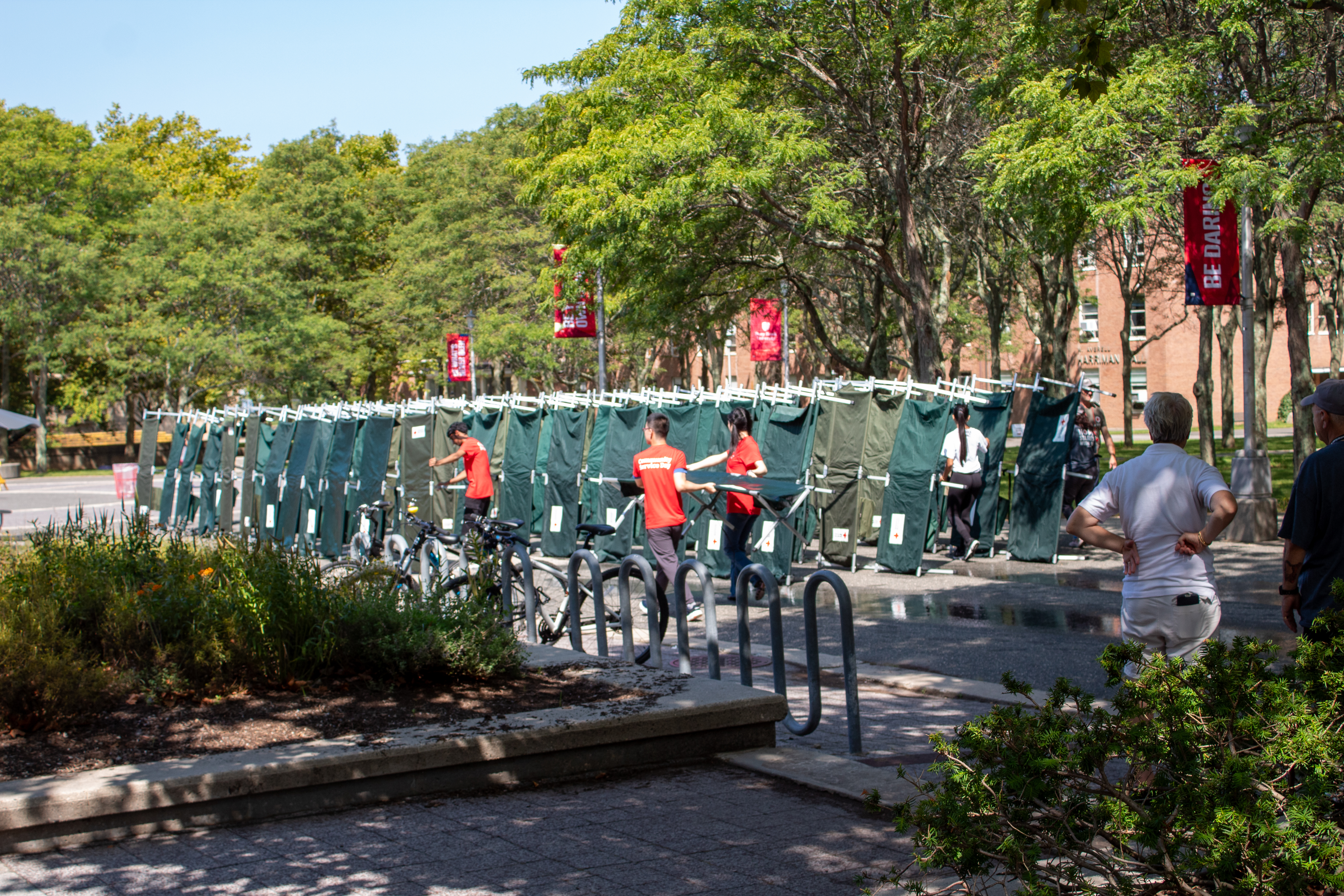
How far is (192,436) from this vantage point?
936 inches

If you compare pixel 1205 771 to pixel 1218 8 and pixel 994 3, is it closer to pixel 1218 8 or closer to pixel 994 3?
pixel 1218 8

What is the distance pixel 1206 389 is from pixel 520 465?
24.1 metres

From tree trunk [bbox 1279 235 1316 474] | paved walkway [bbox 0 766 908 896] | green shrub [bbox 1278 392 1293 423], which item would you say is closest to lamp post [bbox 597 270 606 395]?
tree trunk [bbox 1279 235 1316 474]

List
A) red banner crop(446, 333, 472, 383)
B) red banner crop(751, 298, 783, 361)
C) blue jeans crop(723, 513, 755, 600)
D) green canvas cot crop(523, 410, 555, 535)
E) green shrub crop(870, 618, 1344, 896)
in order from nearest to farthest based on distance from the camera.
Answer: green shrub crop(870, 618, 1344, 896), blue jeans crop(723, 513, 755, 600), green canvas cot crop(523, 410, 555, 535), red banner crop(751, 298, 783, 361), red banner crop(446, 333, 472, 383)

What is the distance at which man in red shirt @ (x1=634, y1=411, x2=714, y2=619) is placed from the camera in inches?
436

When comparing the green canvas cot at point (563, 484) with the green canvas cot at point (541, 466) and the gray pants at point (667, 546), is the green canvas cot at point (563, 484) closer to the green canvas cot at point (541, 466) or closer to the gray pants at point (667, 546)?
the green canvas cot at point (541, 466)

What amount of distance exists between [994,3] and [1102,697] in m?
15.6

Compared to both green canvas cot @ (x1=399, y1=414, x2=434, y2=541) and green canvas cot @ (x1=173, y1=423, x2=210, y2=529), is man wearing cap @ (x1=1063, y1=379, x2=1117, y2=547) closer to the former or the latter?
green canvas cot @ (x1=399, y1=414, x2=434, y2=541)

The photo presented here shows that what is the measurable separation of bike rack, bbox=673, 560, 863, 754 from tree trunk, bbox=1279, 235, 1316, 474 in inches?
556

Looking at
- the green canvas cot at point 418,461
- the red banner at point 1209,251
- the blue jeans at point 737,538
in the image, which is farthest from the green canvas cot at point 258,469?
the red banner at point 1209,251

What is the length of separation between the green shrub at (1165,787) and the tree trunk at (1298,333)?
1686cm

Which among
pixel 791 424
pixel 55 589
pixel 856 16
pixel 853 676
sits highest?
pixel 856 16

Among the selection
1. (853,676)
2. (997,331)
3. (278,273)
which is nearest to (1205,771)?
(853,676)

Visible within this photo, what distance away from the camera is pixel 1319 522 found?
5266 millimetres
